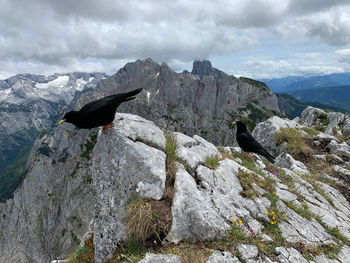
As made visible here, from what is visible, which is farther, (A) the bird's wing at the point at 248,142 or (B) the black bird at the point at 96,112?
(A) the bird's wing at the point at 248,142

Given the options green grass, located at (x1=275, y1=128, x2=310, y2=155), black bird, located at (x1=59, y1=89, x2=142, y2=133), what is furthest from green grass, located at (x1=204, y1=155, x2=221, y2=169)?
green grass, located at (x1=275, y1=128, x2=310, y2=155)

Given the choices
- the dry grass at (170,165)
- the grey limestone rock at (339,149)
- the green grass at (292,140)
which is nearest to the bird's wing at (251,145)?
the dry grass at (170,165)

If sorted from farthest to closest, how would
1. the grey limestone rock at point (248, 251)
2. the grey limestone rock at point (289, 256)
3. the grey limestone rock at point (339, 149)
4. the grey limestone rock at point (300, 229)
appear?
the grey limestone rock at point (339, 149)
the grey limestone rock at point (300, 229)
the grey limestone rock at point (289, 256)
the grey limestone rock at point (248, 251)

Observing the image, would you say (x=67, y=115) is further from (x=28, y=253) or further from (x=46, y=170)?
(x=46, y=170)

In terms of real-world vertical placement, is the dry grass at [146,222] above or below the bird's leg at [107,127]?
below

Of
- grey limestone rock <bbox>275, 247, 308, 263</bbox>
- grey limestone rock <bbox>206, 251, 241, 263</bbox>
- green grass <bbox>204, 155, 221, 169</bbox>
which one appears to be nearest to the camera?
grey limestone rock <bbox>206, 251, 241, 263</bbox>

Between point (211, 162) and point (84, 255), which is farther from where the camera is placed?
point (211, 162)

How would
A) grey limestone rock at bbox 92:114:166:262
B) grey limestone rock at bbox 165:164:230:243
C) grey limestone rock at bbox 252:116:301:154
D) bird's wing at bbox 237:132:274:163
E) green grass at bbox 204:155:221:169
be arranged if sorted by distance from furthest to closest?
grey limestone rock at bbox 252:116:301:154, bird's wing at bbox 237:132:274:163, green grass at bbox 204:155:221:169, grey limestone rock at bbox 92:114:166:262, grey limestone rock at bbox 165:164:230:243

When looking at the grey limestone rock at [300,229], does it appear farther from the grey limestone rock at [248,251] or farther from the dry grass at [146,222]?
the dry grass at [146,222]

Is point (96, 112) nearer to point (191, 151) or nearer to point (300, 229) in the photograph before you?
point (191, 151)

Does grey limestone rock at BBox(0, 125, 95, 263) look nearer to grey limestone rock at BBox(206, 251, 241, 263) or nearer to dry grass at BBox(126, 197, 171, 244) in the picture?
dry grass at BBox(126, 197, 171, 244)

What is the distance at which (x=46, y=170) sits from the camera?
189 metres

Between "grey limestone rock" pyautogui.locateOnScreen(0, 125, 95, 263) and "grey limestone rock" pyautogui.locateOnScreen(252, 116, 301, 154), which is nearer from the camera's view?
"grey limestone rock" pyautogui.locateOnScreen(252, 116, 301, 154)

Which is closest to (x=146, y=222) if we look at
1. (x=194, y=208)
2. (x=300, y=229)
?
(x=194, y=208)
